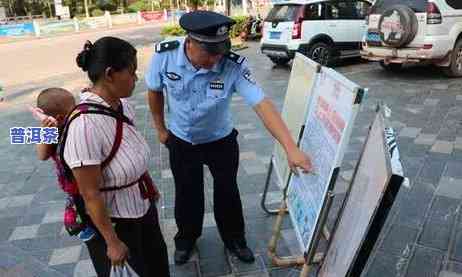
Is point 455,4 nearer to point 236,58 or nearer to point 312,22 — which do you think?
point 312,22

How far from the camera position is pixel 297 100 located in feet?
10.1

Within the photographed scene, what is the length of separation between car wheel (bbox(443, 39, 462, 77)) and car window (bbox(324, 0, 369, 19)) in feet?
9.32

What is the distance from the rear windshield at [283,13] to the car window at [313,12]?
0.63ft

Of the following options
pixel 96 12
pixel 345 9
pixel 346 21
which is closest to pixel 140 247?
pixel 346 21

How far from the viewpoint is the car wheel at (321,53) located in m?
10.1

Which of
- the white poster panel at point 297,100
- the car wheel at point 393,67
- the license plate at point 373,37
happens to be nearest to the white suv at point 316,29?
the car wheel at point 393,67

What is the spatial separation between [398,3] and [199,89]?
682 cm

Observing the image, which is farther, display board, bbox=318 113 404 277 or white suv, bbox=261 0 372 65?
white suv, bbox=261 0 372 65

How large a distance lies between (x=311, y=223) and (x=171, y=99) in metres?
1.10

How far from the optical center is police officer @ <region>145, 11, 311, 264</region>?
2.40m

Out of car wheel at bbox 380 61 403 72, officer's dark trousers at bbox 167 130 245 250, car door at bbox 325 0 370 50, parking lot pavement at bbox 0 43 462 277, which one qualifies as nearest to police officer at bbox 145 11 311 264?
officer's dark trousers at bbox 167 130 245 250

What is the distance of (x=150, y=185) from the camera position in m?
2.21

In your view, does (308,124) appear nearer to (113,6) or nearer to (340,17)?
(340,17)

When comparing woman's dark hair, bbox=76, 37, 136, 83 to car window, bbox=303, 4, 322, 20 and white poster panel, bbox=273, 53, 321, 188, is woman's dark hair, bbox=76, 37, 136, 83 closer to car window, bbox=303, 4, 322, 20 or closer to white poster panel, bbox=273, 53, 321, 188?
A: white poster panel, bbox=273, 53, 321, 188
